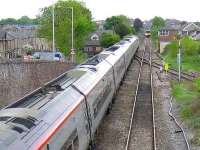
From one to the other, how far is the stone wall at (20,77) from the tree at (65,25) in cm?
4135

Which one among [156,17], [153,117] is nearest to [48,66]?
[153,117]

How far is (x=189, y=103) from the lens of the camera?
82.6 feet

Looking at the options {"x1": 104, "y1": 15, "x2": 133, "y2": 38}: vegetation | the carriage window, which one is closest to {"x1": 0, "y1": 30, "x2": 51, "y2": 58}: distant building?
{"x1": 104, "y1": 15, "x2": 133, "y2": 38}: vegetation

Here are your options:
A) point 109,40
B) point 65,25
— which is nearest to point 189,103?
point 65,25

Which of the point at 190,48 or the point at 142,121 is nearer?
the point at 142,121

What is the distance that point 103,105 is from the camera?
63.2 feet

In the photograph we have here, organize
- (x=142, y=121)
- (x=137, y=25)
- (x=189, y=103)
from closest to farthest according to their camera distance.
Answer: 1. (x=142, y=121)
2. (x=189, y=103)
3. (x=137, y=25)

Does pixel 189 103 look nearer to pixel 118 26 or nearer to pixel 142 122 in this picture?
pixel 142 122

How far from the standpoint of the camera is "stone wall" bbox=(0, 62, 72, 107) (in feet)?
94.6

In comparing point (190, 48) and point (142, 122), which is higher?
point (190, 48)

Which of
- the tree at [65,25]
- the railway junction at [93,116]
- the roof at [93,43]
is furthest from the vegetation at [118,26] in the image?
the railway junction at [93,116]

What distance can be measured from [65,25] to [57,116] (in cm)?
6664

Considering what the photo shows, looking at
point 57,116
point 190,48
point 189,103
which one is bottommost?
point 189,103

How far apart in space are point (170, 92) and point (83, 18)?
51806 mm
